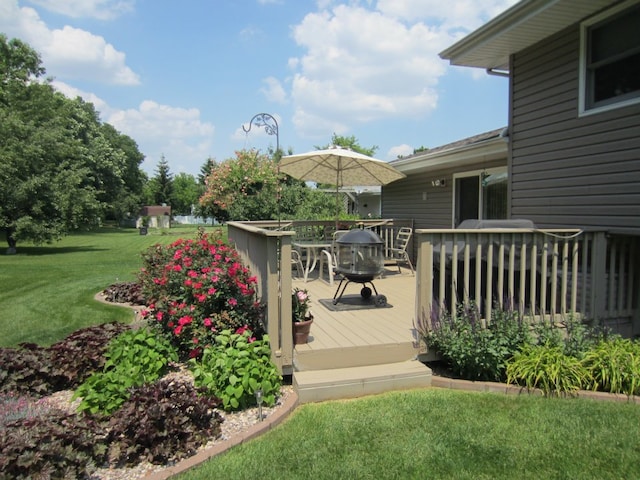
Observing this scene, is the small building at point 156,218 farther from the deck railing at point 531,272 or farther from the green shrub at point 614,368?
the green shrub at point 614,368

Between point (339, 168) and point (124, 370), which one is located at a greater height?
point (339, 168)

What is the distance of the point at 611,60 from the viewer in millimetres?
4629

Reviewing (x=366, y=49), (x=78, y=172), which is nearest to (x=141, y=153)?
(x=78, y=172)

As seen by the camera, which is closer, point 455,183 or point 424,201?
point 455,183

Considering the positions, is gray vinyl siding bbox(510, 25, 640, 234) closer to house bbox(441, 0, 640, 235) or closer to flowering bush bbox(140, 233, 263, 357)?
house bbox(441, 0, 640, 235)

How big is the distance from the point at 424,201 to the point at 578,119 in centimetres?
449

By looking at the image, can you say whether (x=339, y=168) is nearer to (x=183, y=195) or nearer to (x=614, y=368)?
(x=614, y=368)

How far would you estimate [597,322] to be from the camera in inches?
157

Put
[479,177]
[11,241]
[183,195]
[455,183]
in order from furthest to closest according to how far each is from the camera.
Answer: [183,195], [11,241], [455,183], [479,177]

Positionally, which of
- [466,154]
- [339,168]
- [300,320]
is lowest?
[300,320]

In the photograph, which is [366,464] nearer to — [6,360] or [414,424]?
[414,424]

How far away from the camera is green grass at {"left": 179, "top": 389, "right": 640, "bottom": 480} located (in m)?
2.25

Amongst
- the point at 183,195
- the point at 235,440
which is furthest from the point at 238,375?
the point at 183,195

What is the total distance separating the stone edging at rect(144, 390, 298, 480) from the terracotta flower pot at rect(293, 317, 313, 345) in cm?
51
